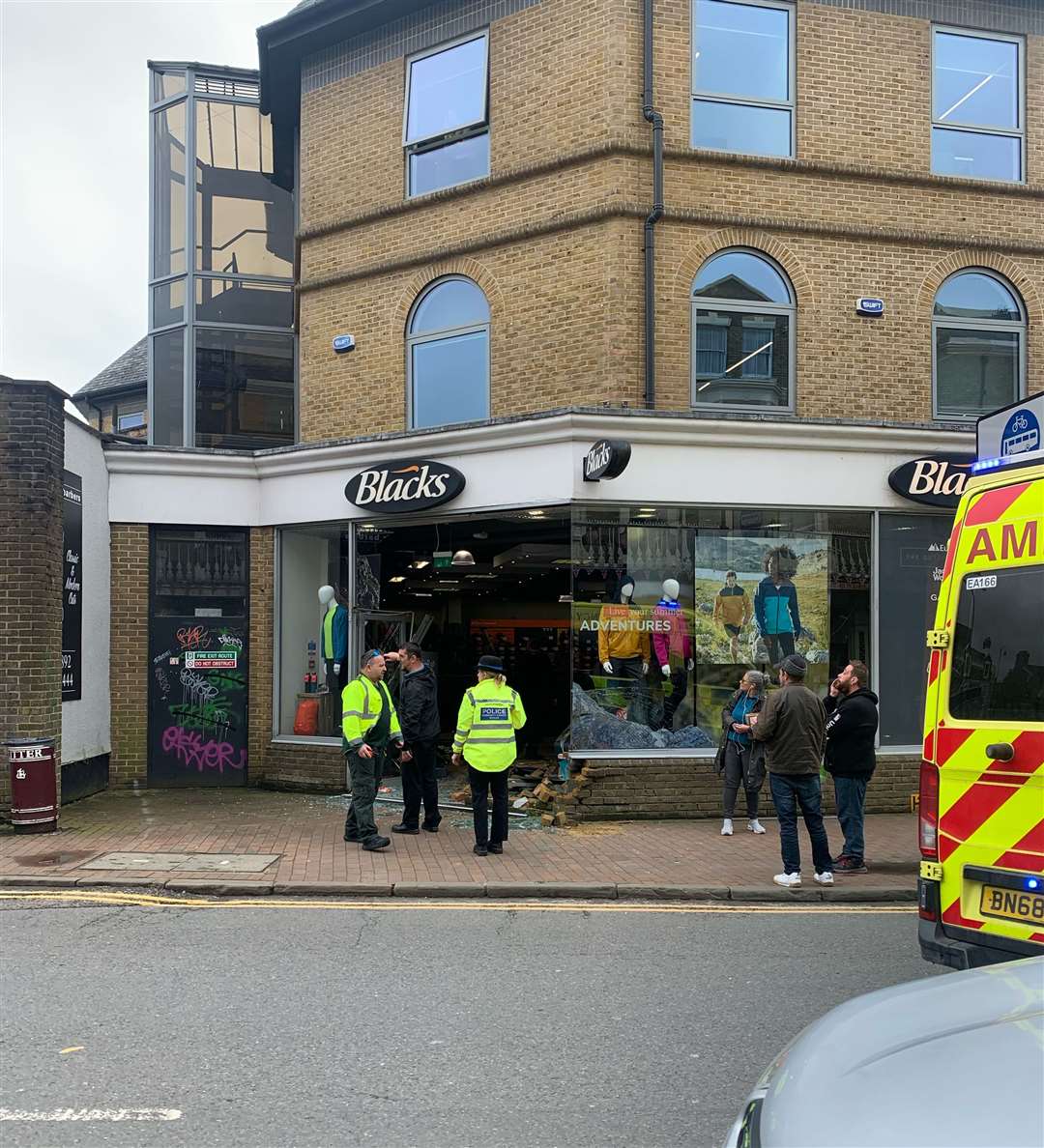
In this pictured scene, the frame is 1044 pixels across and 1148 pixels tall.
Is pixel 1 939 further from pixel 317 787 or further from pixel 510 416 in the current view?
pixel 510 416

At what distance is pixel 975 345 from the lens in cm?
1220

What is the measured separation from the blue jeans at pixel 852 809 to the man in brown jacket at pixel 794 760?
1.78 feet

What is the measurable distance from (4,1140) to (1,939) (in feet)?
10.0

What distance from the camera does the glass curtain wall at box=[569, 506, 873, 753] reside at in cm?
1098

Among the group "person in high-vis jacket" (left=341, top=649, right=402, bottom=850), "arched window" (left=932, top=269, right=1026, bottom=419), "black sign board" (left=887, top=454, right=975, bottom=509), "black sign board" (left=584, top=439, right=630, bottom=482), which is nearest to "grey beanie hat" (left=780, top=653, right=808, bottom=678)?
"black sign board" (left=584, top=439, right=630, bottom=482)

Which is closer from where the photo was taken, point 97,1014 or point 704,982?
point 97,1014

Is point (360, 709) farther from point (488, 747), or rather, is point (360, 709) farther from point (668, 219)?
point (668, 219)

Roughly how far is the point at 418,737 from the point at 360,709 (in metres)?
0.97

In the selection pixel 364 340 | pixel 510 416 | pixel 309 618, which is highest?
pixel 364 340

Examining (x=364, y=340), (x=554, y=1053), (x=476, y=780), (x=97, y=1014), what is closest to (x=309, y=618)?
(x=364, y=340)

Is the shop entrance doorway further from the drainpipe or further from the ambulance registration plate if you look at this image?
the ambulance registration plate

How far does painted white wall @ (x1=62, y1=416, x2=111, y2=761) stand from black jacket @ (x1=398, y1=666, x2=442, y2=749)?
4000 mm

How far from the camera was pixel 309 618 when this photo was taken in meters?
13.1

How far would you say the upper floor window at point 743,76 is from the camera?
11641mm
